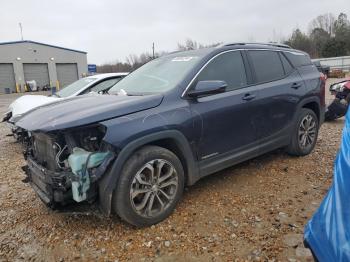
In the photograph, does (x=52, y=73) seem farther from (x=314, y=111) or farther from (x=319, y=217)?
(x=319, y=217)

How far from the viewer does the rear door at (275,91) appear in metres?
4.15

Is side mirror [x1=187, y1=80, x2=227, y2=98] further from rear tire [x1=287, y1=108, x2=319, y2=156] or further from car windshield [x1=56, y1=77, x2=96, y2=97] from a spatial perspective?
car windshield [x1=56, y1=77, x2=96, y2=97]

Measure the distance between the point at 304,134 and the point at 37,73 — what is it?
34.9m

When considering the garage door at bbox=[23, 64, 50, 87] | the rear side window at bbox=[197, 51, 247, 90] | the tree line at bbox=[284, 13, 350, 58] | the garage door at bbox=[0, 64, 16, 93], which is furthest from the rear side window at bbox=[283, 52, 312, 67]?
the tree line at bbox=[284, 13, 350, 58]

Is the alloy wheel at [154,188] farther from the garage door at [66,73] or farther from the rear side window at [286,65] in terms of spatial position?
the garage door at [66,73]

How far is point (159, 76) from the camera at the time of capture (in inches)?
151

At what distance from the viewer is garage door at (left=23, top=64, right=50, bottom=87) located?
33.7 meters

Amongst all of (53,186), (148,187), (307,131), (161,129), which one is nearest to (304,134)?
(307,131)

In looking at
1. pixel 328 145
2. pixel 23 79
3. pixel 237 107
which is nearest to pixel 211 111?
pixel 237 107

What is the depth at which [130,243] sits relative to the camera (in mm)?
2916

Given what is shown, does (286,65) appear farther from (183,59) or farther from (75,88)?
(75,88)

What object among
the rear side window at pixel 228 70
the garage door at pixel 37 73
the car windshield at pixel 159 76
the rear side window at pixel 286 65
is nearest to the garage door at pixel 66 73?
the garage door at pixel 37 73

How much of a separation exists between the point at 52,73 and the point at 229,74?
115 feet

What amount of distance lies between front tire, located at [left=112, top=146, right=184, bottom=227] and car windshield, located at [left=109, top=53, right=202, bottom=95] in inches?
31.6
